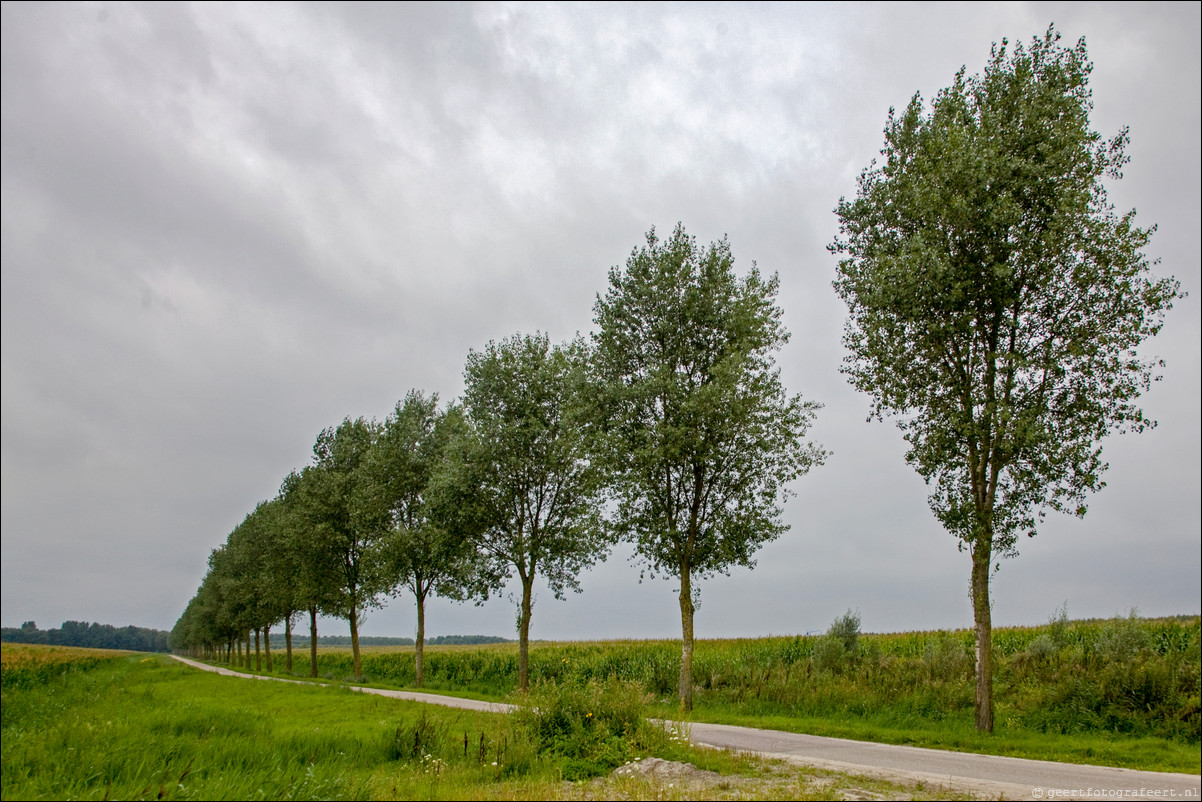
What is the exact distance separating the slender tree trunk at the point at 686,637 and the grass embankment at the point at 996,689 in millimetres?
800

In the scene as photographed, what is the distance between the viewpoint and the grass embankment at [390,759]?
8.43m

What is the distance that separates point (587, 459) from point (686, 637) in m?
9.03

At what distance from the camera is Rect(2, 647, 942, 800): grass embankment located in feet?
27.7

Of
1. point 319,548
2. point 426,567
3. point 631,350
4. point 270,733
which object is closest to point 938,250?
point 631,350

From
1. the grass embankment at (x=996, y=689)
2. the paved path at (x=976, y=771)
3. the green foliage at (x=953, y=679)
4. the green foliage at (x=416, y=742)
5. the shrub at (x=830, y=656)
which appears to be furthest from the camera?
the shrub at (x=830, y=656)

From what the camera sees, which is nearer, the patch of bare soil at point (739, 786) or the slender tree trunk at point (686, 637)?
the patch of bare soil at point (739, 786)

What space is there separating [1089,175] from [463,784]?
18764 millimetres

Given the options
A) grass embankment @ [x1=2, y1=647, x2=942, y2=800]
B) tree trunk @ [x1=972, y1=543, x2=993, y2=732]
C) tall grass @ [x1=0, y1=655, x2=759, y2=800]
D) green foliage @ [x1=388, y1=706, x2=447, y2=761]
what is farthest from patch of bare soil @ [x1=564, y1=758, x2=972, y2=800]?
tree trunk @ [x1=972, y1=543, x2=993, y2=732]

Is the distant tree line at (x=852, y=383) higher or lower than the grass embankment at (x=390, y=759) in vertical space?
higher

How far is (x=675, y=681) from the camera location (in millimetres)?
27922

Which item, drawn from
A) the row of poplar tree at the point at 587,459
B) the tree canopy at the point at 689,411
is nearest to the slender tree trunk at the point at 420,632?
the row of poplar tree at the point at 587,459

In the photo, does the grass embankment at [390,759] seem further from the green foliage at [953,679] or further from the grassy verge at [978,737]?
the grassy verge at [978,737]

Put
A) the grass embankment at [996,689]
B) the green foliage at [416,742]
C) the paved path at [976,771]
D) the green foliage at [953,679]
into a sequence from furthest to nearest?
the green foliage at [953,679] → the grass embankment at [996,689] → the green foliage at [416,742] → the paved path at [976,771]

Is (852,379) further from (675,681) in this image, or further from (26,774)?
(26,774)
